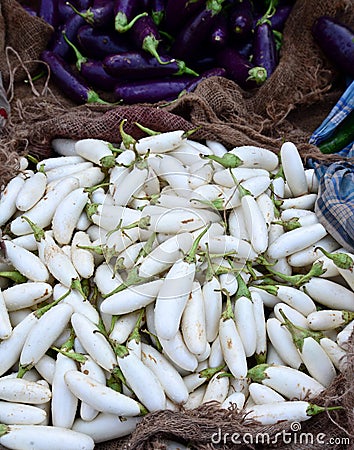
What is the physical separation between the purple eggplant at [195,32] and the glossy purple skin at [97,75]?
0.71ft

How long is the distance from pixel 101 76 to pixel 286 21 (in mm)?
620

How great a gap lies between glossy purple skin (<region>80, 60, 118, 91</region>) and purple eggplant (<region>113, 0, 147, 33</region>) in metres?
0.13

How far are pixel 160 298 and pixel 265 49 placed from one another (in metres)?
1.02

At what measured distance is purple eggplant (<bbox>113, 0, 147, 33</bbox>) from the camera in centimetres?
180

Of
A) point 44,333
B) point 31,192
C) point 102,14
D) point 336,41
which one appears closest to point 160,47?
point 102,14

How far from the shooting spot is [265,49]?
1835 mm

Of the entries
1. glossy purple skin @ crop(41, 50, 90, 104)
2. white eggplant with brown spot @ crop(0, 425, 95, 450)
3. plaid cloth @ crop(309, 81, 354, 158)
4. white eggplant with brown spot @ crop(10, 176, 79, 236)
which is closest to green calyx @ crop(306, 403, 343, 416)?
white eggplant with brown spot @ crop(0, 425, 95, 450)

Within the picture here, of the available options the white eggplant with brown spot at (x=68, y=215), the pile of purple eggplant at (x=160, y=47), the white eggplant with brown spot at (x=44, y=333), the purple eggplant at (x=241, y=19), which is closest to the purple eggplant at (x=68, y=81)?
the pile of purple eggplant at (x=160, y=47)

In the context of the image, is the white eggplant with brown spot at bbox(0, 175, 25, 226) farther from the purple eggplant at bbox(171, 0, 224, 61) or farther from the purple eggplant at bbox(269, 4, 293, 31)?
the purple eggplant at bbox(269, 4, 293, 31)

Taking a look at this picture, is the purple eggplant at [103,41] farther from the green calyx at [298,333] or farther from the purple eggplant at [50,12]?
the green calyx at [298,333]

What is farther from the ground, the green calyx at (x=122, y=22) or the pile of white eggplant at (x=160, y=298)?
the green calyx at (x=122, y=22)

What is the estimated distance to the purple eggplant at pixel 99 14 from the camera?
1.83 metres

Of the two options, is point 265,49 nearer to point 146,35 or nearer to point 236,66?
point 236,66

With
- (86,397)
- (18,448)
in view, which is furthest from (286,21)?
(18,448)
